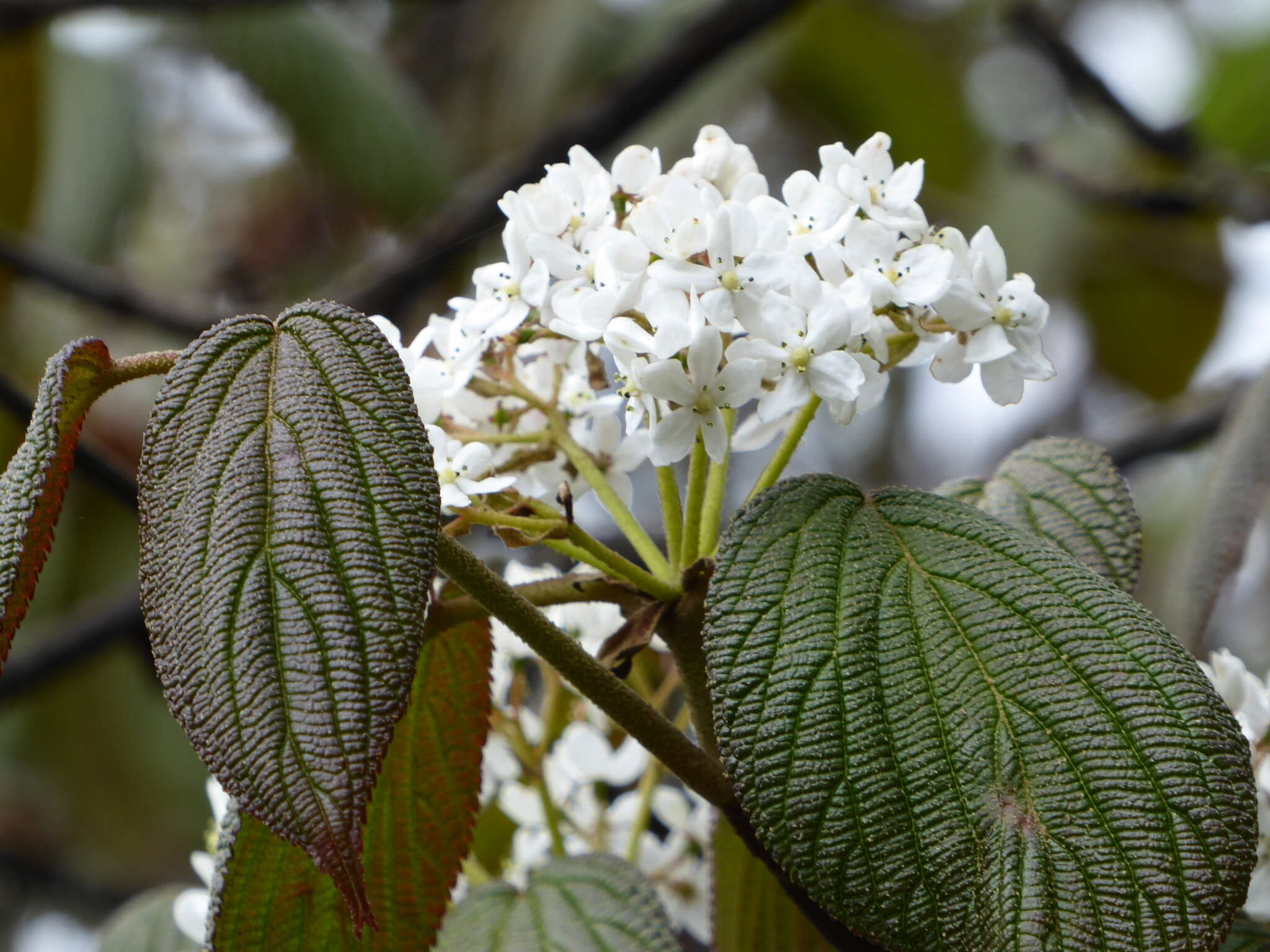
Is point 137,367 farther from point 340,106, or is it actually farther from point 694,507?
point 340,106

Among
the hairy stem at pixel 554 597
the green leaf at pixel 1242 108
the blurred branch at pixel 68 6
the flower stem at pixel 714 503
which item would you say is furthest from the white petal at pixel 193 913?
the green leaf at pixel 1242 108

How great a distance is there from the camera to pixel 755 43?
9.56ft

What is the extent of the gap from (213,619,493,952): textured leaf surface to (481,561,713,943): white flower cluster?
233 mm

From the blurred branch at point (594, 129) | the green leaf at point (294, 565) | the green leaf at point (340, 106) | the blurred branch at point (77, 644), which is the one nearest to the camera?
the green leaf at point (294, 565)

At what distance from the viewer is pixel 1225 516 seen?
40.4 inches

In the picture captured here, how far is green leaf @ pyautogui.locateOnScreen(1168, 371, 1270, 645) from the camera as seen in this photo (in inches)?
38.1

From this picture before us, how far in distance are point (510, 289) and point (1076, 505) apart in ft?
1.16

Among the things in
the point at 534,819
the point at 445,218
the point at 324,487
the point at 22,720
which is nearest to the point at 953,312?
the point at 324,487

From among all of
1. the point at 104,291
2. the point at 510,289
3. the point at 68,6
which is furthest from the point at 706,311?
the point at 68,6

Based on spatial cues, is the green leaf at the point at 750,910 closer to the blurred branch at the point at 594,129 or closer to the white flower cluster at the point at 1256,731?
the white flower cluster at the point at 1256,731

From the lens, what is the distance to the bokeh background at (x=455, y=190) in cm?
217

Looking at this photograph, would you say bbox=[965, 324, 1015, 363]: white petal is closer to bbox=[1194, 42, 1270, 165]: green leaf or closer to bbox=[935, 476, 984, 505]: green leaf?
bbox=[935, 476, 984, 505]: green leaf

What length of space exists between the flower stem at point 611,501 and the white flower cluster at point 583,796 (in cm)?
20

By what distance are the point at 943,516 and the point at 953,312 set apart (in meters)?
0.11
